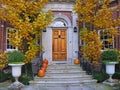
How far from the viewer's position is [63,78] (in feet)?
38.0

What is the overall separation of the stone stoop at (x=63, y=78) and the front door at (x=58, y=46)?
50.4 inches

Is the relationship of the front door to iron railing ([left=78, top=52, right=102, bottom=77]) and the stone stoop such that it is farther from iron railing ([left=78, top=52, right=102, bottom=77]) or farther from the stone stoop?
iron railing ([left=78, top=52, right=102, bottom=77])

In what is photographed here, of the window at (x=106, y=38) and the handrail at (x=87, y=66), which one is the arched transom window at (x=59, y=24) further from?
the window at (x=106, y=38)

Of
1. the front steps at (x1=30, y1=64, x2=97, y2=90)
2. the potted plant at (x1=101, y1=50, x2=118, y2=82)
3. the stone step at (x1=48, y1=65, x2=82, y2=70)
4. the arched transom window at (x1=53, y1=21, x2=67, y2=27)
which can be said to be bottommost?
the front steps at (x1=30, y1=64, x2=97, y2=90)

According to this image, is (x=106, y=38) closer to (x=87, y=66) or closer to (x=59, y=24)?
(x=87, y=66)

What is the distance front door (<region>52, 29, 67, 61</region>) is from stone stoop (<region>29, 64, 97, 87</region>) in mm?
1280

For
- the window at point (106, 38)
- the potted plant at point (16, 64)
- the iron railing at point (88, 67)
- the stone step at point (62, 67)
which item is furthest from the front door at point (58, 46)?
the potted plant at point (16, 64)

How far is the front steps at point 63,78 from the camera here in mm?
11016

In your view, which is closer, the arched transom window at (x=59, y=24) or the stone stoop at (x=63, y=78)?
the stone stoop at (x=63, y=78)

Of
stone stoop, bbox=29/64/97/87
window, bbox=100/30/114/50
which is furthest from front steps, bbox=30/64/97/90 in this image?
window, bbox=100/30/114/50

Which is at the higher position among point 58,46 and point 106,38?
point 106,38

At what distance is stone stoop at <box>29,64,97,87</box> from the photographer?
36.1 ft

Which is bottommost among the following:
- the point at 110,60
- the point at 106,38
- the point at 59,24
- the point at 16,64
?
the point at 16,64

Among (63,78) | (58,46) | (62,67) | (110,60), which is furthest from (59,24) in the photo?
(110,60)
